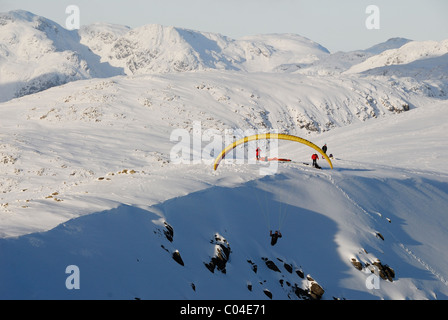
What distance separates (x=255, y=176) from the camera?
37.8 m

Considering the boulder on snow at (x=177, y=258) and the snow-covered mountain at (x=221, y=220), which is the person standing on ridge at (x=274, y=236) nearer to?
the snow-covered mountain at (x=221, y=220)

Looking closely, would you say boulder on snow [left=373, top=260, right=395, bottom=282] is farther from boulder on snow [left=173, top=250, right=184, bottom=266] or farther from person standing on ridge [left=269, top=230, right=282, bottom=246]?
boulder on snow [left=173, top=250, right=184, bottom=266]

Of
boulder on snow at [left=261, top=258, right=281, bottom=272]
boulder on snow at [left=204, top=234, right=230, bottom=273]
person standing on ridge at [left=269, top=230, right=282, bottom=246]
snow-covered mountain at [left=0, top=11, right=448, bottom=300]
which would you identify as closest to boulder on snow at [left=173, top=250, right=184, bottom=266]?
snow-covered mountain at [left=0, top=11, right=448, bottom=300]

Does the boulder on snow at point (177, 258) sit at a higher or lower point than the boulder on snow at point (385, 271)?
higher

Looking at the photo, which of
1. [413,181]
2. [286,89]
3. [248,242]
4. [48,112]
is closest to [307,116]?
[286,89]

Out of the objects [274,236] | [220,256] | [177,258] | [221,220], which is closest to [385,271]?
[274,236]

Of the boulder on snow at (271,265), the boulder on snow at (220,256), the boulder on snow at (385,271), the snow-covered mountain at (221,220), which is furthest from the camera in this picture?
the boulder on snow at (385,271)

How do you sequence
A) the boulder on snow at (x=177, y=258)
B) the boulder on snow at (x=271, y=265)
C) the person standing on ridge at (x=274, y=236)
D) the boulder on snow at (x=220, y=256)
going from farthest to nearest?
the person standing on ridge at (x=274, y=236) < the boulder on snow at (x=271, y=265) < the boulder on snow at (x=220, y=256) < the boulder on snow at (x=177, y=258)

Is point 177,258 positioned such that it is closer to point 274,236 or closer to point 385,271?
point 274,236

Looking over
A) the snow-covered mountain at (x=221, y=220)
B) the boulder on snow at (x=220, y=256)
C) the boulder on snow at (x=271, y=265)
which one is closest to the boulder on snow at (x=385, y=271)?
the snow-covered mountain at (x=221, y=220)

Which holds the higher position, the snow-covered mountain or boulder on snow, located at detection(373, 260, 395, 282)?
the snow-covered mountain

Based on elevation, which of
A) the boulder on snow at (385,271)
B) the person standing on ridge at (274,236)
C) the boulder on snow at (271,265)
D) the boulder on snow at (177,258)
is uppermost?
the boulder on snow at (177,258)

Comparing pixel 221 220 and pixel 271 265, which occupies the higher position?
pixel 221 220

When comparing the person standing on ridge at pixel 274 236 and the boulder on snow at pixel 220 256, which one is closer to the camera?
the boulder on snow at pixel 220 256
